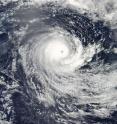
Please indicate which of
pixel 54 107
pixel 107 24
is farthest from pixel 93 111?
pixel 107 24

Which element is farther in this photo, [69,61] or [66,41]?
[66,41]

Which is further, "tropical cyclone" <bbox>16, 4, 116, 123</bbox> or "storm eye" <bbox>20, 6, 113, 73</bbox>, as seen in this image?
"storm eye" <bbox>20, 6, 113, 73</bbox>

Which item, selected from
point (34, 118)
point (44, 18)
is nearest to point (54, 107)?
point (34, 118)

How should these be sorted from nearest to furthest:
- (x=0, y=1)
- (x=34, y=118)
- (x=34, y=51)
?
(x=34, y=118)
(x=34, y=51)
(x=0, y=1)

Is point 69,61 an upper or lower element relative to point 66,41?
lower

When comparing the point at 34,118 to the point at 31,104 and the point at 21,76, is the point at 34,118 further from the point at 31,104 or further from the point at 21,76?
the point at 21,76

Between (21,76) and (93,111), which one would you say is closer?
(93,111)

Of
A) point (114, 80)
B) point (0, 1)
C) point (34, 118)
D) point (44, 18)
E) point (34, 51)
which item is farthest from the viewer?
point (0, 1)

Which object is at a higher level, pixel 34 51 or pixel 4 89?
pixel 34 51

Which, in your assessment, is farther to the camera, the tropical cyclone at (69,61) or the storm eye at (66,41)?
the storm eye at (66,41)

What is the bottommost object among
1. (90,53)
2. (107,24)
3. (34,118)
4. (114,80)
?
(34,118)
